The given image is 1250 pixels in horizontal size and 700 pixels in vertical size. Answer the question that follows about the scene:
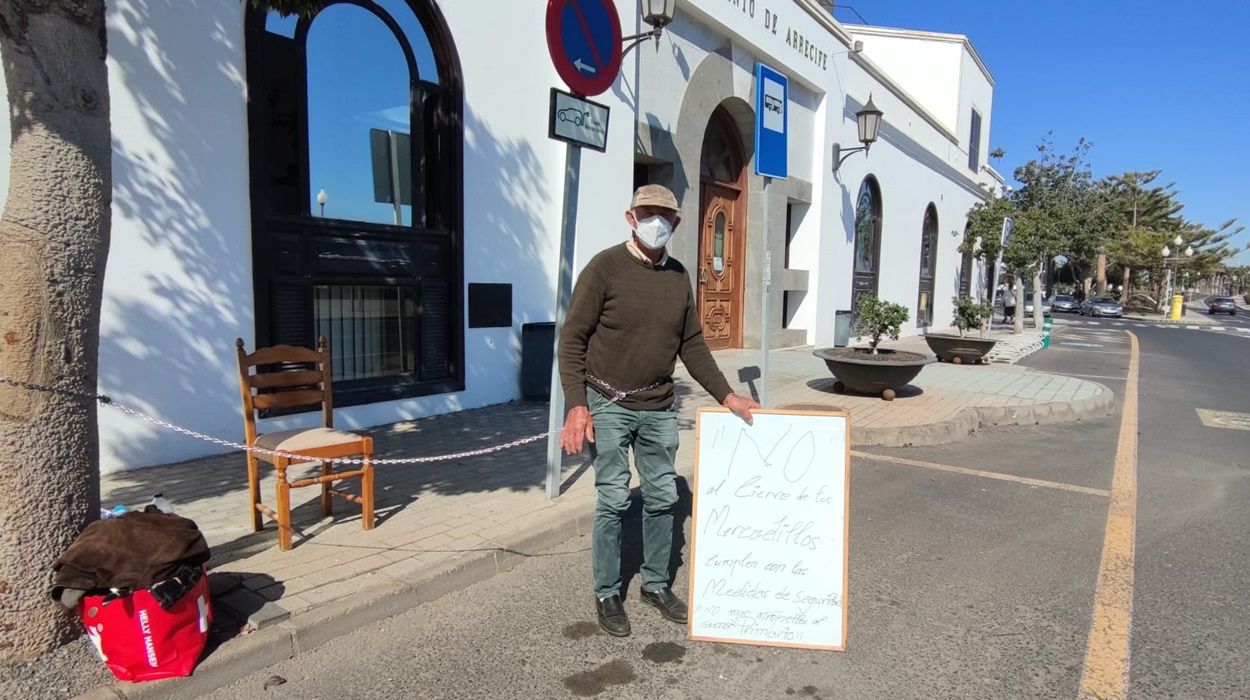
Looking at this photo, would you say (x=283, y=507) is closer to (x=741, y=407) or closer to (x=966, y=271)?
(x=741, y=407)

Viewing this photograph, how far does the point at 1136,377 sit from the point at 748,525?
14.1 metres

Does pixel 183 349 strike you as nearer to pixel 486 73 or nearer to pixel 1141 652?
pixel 486 73

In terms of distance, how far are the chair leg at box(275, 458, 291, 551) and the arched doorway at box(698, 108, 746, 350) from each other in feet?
28.5

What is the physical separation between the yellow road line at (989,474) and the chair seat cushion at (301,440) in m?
4.56

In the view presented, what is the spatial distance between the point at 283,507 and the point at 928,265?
73.3ft

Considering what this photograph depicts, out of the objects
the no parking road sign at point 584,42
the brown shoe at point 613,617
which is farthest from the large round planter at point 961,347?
the brown shoe at point 613,617

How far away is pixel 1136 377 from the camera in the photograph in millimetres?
13812

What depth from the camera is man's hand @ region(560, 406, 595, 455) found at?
3014 millimetres

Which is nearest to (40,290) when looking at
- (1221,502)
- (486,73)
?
(486,73)

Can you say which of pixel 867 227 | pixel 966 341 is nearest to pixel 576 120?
pixel 966 341

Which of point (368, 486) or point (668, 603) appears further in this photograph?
point (368, 486)

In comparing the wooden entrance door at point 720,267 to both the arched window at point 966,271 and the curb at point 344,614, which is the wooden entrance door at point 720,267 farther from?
the arched window at point 966,271

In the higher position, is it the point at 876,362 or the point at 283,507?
the point at 876,362

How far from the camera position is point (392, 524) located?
4.23 meters
